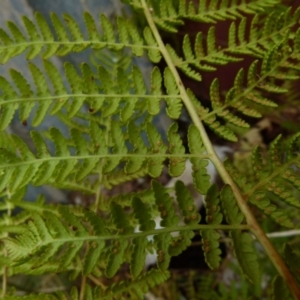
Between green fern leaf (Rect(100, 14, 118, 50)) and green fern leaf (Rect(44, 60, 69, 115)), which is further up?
green fern leaf (Rect(100, 14, 118, 50))

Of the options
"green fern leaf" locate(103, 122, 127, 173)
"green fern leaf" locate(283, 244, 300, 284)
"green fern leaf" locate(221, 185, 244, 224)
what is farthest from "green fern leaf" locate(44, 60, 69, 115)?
"green fern leaf" locate(283, 244, 300, 284)

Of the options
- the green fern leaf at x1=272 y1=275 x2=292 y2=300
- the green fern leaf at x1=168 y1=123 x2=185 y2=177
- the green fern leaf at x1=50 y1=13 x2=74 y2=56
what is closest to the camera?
the green fern leaf at x1=272 y1=275 x2=292 y2=300

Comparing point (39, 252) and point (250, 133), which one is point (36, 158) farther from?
point (250, 133)

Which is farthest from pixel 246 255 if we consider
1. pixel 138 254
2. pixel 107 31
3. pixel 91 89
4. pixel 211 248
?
pixel 107 31

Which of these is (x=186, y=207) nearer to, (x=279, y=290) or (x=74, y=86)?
(x=279, y=290)

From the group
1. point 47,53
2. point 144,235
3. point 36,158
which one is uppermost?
point 47,53

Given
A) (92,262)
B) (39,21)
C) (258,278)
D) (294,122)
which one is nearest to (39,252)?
(92,262)

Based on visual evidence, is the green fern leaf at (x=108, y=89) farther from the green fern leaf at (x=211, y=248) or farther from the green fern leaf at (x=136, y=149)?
the green fern leaf at (x=211, y=248)

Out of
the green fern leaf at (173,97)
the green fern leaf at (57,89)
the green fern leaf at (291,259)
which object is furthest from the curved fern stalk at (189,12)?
the green fern leaf at (291,259)

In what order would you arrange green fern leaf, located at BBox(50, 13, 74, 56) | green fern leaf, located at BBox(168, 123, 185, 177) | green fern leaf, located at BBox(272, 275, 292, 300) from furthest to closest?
green fern leaf, located at BBox(50, 13, 74, 56)
green fern leaf, located at BBox(168, 123, 185, 177)
green fern leaf, located at BBox(272, 275, 292, 300)

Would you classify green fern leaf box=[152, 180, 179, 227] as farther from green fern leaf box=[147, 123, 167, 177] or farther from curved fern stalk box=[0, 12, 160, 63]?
curved fern stalk box=[0, 12, 160, 63]

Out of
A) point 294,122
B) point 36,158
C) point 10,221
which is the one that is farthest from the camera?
point 294,122
